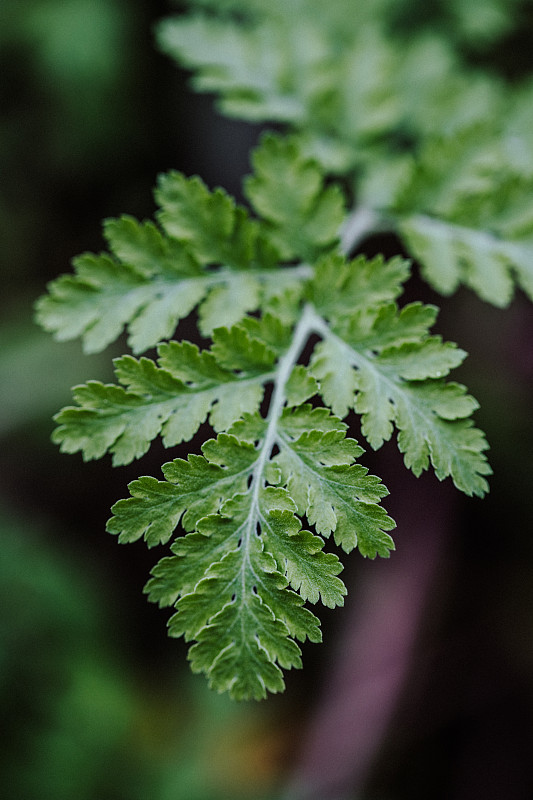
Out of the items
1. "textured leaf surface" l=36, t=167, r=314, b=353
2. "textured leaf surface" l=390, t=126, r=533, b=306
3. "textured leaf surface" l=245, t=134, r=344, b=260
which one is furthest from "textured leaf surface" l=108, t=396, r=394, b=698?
"textured leaf surface" l=390, t=126, r=533, b=306

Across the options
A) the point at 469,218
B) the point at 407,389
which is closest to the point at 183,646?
the point at 407,389

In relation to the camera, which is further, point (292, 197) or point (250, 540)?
point (292, 197)

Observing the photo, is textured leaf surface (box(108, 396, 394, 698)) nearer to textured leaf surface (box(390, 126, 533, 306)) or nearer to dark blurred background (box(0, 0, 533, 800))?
textured leaf surface (box(390, 126, 533, 306))

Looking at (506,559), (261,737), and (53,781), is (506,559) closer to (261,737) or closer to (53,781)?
(261,737)

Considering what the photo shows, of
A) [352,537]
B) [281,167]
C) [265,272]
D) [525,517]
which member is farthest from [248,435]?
[525,517]

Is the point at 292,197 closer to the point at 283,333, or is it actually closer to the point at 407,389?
the point at 283,333

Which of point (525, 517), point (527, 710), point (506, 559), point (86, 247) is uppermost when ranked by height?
point (86, 247)

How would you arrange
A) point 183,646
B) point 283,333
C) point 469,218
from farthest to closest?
point 183,646
point 469,218
point 283,333
